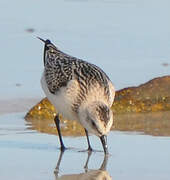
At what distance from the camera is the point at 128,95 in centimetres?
1025

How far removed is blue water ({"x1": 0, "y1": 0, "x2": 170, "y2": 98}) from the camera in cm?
1111

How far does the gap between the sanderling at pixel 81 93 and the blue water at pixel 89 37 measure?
5.82 feet

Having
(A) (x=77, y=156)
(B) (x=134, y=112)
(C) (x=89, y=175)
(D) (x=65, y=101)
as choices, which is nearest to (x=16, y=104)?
(B) (x=134, y=112)

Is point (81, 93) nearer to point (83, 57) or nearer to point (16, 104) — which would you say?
point (16, 104)

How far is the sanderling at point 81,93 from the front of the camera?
8.09m

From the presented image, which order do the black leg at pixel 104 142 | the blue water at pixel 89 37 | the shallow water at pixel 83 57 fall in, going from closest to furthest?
the shallow water at pixel 83 57 < the black leg at pixel 104 142 < the blue water at pixel 89 37

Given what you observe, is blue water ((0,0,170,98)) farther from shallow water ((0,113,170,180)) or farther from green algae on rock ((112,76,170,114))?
shallow water ((0,113,170,180))

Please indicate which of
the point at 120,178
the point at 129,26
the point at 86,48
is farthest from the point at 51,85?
the point at 129,26

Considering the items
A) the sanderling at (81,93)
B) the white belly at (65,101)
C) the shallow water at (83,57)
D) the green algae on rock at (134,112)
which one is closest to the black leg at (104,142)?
the sanderling at (81,93)

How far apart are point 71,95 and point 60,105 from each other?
18cm

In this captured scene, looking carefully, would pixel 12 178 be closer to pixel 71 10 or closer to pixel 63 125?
pixel 63 125

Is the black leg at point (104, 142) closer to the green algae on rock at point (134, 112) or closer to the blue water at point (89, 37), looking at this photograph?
the green algae on rock at point (134, 112)

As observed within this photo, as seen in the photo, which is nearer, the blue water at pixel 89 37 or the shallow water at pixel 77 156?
the shallow water at pixel 77 156

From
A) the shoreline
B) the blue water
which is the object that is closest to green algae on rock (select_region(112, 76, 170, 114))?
the blue water
